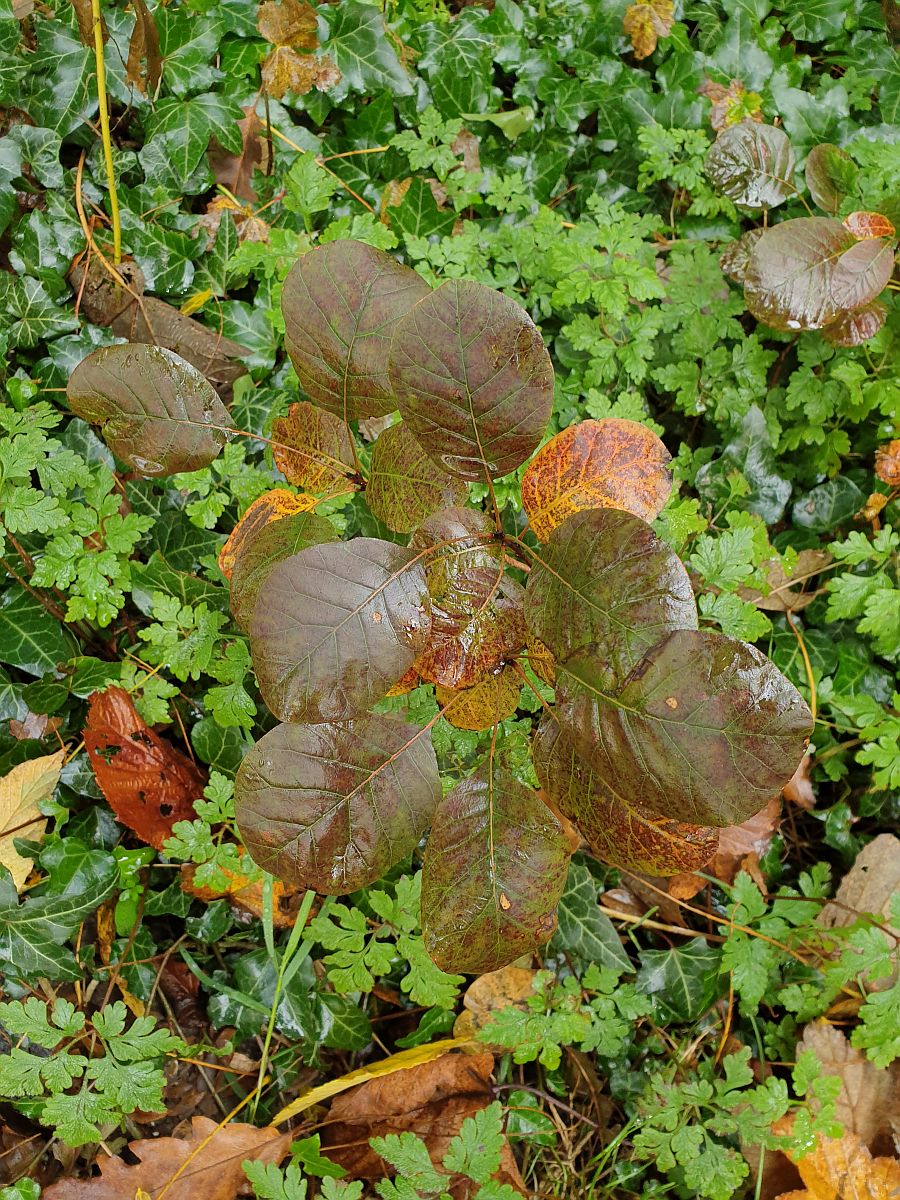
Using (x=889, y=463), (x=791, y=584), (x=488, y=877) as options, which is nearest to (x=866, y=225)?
(x=889, y=463)

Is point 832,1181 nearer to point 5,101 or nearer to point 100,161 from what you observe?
point 100,161

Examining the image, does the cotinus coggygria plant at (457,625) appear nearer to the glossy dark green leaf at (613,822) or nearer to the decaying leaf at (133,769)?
the glossy dark green leaf at (613,822)

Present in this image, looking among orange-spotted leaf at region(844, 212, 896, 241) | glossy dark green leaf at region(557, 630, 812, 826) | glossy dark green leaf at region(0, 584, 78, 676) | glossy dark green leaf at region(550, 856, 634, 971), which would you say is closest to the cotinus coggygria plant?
glossy dark green leaf at region(557, 630, 812, 826)

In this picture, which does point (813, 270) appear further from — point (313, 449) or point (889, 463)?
point (313, 449)

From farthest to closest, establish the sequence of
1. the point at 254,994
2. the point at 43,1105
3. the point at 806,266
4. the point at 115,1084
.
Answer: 1. the point at 806,266
2. the point at 254,994
3. the point at 43,1105
4. the point at 115,1084

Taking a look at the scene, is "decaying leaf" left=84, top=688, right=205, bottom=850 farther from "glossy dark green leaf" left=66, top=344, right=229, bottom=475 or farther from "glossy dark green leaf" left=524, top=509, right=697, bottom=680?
"glossy dark green leaf" left=524, top=509, right=697, bottom=680

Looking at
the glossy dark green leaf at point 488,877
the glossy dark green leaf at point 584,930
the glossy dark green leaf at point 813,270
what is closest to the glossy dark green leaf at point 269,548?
the glossy dark green leaf at point 488,877

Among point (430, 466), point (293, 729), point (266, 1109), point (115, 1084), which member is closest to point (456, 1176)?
point (266, 1109)
